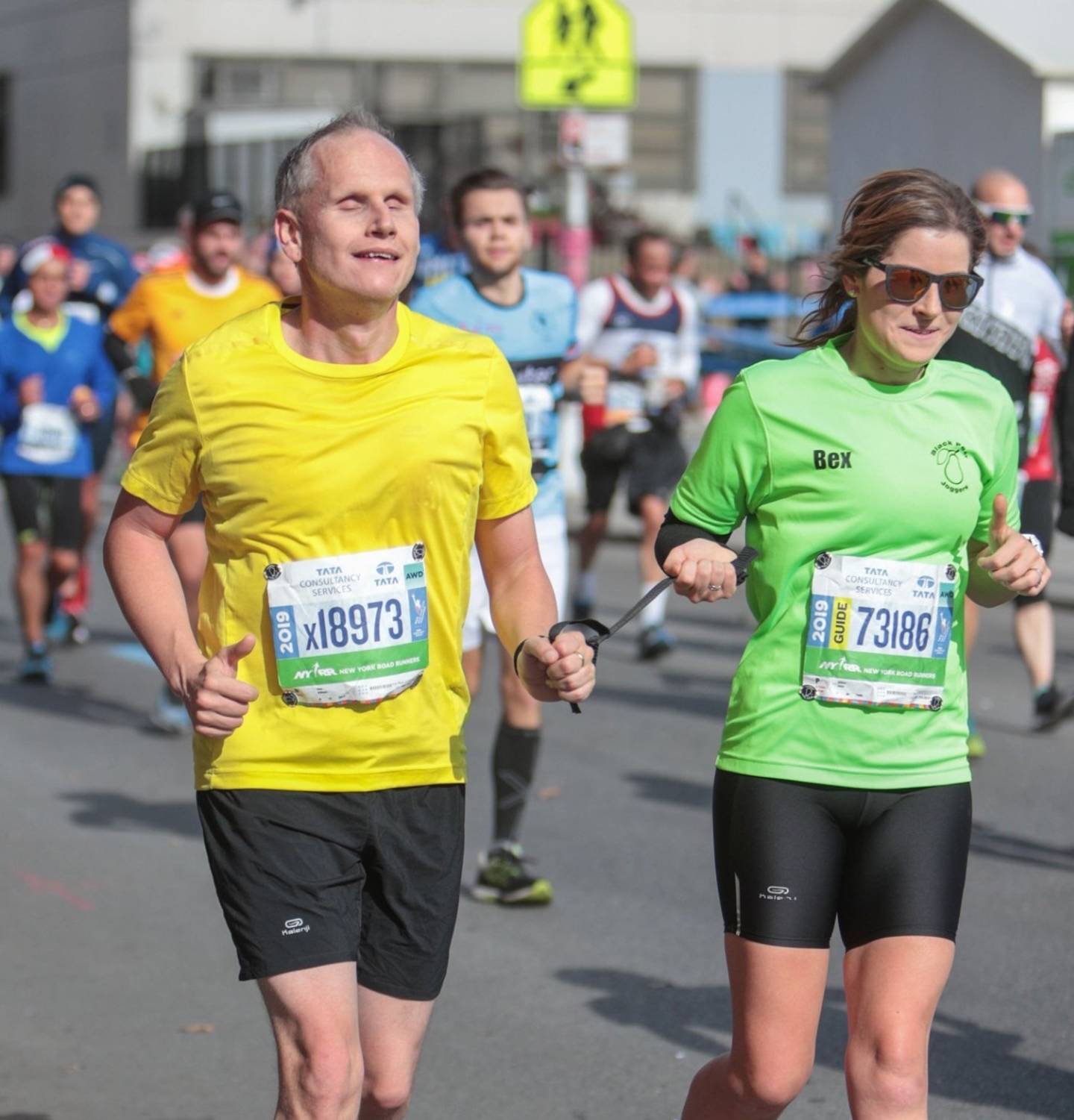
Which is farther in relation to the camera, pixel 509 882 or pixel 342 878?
pixel 509 882

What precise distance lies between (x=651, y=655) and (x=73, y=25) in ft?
102

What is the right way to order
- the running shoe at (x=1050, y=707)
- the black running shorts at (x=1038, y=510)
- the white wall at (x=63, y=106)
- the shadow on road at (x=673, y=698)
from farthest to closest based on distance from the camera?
the white wall at (x=63, y=106) → the shadow on road at (x=673, y=698) → the running shoe at (x=1050, y=707) → the black running shorts at (x=1038, y=510)

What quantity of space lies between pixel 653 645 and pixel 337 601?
767 centimetres

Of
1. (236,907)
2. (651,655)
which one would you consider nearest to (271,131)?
(651,655)

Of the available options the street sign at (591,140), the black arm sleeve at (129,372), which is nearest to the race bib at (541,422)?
the black arm sleeve at (129,372)

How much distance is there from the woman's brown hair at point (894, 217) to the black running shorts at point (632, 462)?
25.0 feet

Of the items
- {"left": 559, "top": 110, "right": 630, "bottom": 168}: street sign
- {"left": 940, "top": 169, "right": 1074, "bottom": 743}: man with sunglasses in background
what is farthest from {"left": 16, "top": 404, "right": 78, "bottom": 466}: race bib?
{"left": 559, "top": 110, "right": 630, "bottom": 168}: street sign

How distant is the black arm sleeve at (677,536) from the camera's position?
3873 millimetres

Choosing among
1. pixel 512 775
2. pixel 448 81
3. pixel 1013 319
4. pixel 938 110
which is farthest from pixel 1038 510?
pixel 448 81

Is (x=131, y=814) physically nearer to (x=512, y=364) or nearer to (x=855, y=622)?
(x=512, y=364)

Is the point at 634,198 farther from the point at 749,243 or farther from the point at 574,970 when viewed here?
the point at 574,970

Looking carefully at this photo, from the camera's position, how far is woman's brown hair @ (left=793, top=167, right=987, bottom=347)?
151 inches

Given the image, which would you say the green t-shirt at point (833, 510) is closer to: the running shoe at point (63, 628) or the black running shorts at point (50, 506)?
the black running shorts at point (50, 506)

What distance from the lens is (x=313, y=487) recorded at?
11.8ft
